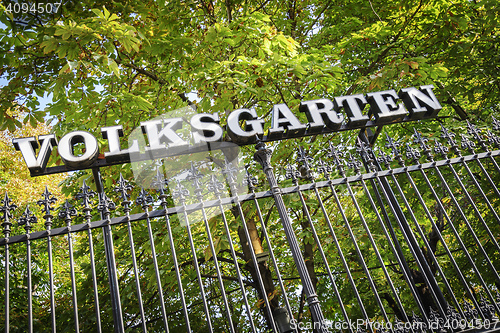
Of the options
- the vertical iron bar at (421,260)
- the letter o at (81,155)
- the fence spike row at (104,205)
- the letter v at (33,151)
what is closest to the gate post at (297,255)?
the vertical iron bar at (421,260)

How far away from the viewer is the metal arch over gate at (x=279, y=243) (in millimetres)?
3408

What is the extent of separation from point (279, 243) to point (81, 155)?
19.8 feet

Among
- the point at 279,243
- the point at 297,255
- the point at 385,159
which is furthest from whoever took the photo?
the point at 279,243

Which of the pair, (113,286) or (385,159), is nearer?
(113,286)

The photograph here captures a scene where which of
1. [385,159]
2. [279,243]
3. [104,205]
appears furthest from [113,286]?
[279,243]

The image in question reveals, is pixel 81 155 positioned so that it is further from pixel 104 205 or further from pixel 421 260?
pixel 421 260

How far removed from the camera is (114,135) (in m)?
4.38

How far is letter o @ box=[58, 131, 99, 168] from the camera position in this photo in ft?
13.1

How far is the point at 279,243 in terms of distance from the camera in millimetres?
9023

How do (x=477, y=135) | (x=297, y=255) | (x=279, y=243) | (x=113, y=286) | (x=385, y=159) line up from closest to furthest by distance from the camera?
1. (x=113, y=286)
2. (x=297, y=255)
3. (x=385, y=159)
4. (x=477, y=135)
5. (x=279, y=243)

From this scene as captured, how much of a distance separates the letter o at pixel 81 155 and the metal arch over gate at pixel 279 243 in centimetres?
47

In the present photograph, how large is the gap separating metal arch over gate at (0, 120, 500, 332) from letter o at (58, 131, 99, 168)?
471 millimetres

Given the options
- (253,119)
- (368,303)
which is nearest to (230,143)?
(253,119)

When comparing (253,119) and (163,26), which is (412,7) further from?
(163,26)
